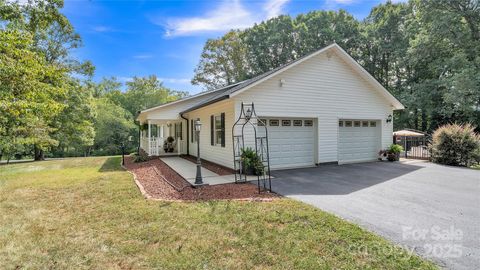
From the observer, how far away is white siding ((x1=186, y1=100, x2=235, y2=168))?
9711 mm

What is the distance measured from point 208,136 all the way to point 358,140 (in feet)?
23.6

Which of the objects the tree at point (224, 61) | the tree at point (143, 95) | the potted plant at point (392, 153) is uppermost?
the tree at point (224, 61)

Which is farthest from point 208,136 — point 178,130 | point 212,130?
point 178,130

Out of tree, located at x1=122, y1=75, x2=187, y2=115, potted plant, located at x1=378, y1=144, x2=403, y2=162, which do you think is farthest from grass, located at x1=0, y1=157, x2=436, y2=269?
tree, located at x1=122, y1=75, x2=187, y2=115

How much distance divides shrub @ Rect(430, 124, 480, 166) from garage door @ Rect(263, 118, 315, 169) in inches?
242

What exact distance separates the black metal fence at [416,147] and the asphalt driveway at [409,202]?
4186 mm

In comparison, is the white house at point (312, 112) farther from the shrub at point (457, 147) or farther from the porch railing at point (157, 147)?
the porch railing at point (157, 147)

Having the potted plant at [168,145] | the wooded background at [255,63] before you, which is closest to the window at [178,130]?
the potted plant at [168,145]

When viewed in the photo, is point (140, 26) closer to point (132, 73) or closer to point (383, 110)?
point (383, 110)

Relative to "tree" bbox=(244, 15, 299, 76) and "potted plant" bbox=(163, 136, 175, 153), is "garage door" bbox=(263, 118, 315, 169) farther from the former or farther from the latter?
"tree" bbox=(244, 15, 299, 76)

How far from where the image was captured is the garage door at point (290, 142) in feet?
32.9

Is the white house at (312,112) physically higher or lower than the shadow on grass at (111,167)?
higher

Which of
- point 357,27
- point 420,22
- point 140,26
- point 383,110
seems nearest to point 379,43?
point 357,27

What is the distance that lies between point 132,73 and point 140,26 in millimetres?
27509
